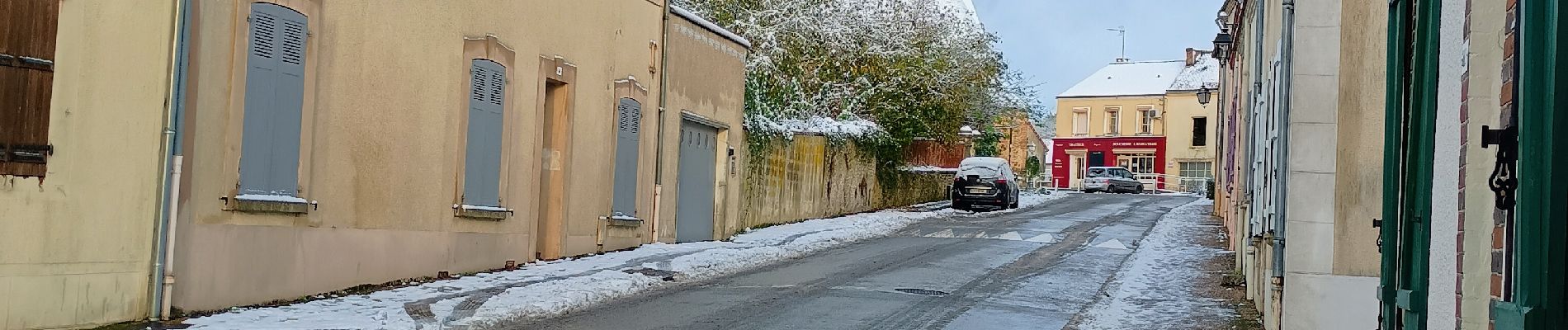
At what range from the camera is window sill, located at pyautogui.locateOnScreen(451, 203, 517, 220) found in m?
13.6

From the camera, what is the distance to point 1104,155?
64688mm

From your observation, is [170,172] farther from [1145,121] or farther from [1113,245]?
[1145,121]

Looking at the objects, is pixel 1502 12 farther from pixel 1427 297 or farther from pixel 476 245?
pixel 476 245

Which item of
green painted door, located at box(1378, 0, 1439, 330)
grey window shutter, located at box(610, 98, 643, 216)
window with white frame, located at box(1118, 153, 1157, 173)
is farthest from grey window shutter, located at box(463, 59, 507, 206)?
window with white frame, located at box(1118, 153, 1157, 173)

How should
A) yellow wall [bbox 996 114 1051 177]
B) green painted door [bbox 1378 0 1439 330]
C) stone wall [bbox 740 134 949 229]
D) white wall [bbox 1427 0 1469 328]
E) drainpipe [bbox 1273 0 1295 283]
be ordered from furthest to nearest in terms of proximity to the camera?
1. yellow wall [bbox 996 114 1051 177]
2. stone wall [bbox 740 134 949 229]
3. drainpipe [bbox 1273 0 1295 283]
4. green painted door [bbox 1378 0 1439 330]
5. white wall [bbox 1427 0 1469 328]

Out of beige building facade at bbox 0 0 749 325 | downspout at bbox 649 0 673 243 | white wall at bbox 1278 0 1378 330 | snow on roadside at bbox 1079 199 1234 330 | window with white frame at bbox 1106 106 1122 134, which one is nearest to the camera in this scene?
beige building facade at bbox 0 0 749 325

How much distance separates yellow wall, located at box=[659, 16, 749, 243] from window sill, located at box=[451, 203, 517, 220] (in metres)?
4.85

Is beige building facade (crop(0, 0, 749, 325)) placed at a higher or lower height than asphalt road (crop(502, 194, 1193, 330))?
higher

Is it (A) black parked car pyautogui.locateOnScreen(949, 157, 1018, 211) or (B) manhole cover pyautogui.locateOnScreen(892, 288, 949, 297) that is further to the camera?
(A) black parked car pyautogui.locateOnScreen(949, 157, 1018, 211)

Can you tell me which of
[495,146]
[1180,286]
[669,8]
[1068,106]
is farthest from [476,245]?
[1068,106]

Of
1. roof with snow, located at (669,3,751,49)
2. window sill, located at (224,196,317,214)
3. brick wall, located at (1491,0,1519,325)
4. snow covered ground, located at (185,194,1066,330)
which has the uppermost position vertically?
roof with snow, located at (669,3,751,49)

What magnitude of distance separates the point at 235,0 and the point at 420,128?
3.00m

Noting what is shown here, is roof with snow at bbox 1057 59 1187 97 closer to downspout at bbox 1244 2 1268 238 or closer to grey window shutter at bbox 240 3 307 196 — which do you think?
downspout at bbox 1244 2 1268 238

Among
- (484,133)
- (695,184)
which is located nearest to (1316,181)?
(484,133)
